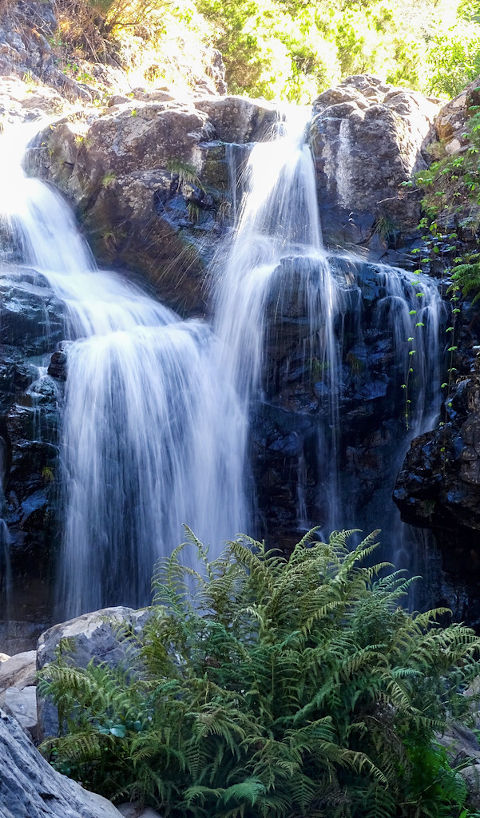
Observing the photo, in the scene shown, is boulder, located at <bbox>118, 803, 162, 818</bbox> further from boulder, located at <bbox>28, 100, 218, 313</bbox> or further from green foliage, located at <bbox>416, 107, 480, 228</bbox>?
green foliage, located at <bbox>416, 107, 480, 228</bbox>

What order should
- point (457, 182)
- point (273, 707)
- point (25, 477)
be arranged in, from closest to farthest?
1. point (273, 707)
2. point (25, 477)
3. point (457, 182)

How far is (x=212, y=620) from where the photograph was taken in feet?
10.4

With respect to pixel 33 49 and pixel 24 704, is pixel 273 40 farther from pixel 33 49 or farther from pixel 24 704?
pixel 24 704

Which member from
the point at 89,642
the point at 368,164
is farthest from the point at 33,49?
the point at 89,642

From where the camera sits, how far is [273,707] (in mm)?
2893

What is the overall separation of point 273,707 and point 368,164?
9425mm

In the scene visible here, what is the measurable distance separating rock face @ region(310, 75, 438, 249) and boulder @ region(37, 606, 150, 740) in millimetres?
7650

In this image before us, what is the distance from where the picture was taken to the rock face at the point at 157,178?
10086 mm

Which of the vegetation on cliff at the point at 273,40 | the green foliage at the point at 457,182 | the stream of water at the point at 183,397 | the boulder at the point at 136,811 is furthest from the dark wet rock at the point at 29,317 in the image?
the vegetation on cliff at the point at 273,40

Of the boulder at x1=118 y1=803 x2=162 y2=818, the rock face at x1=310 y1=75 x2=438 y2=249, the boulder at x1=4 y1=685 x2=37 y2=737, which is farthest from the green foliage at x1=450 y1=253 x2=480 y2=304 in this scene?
the boulder at x1=118 y1=803 x2=162 y2=818

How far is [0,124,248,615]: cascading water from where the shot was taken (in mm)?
7250

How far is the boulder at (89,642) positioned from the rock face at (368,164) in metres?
7.65

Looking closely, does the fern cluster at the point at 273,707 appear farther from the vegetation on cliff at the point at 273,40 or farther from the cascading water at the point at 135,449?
the vegetation on cliff at the point at 273,40

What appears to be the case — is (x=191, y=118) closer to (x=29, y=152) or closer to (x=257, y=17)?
(x=29, y=152)
